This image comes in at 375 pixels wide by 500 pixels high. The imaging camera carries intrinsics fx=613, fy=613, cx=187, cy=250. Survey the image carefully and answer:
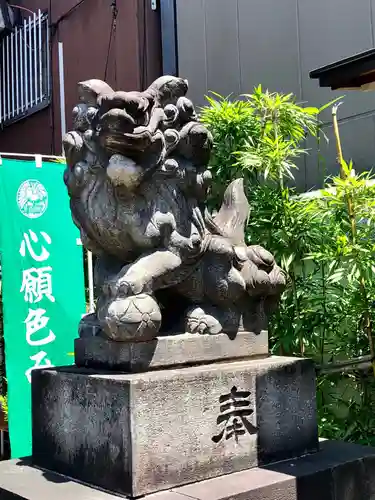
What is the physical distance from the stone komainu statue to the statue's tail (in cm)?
6

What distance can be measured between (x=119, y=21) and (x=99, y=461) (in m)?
7.25

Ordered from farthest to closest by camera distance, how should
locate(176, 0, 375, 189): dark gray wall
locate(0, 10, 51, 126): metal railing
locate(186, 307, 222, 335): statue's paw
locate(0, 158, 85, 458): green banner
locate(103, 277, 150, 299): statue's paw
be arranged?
locate(0, 10, 51, 126): metal railing < locate(176, 0, 375, 189): dark gray wall < locate(0, 158, 85, 458): green banner < locate(186, 307, 222, 335): statue's paw < locate(103, 277, 150, 299): statue's paw

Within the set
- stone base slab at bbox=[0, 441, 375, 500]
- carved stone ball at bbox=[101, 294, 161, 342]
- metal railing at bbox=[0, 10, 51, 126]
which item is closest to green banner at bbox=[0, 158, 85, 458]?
stone base slab at bbox=[0, 441, 375, 500]

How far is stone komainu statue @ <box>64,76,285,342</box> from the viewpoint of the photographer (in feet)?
8.86

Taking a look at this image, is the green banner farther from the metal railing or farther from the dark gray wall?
the metal railing

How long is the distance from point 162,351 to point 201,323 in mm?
273

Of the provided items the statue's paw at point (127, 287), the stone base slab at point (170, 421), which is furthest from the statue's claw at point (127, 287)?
the stone base slab at point (170, 421)

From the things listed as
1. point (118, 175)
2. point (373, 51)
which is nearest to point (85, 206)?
point (118, 175)

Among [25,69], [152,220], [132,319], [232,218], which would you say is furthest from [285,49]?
[132,319]

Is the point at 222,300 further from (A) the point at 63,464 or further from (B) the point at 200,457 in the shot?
(A) the point at 63,464

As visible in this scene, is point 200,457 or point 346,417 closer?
point 200,457

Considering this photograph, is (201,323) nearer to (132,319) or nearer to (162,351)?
(162,351)

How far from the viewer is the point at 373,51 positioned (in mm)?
3443

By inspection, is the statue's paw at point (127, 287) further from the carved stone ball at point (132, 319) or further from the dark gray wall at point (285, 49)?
the dark gray wall at point (285, 49)
